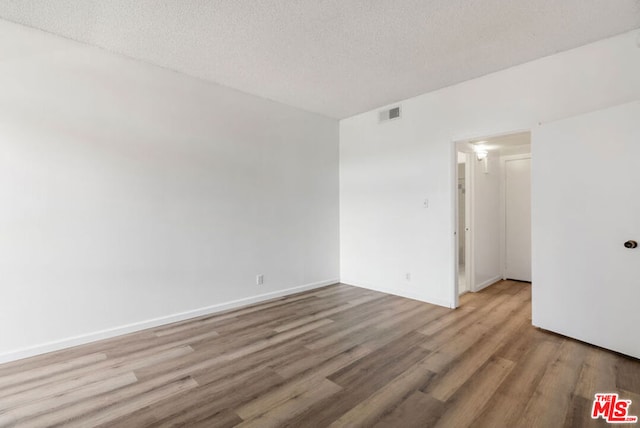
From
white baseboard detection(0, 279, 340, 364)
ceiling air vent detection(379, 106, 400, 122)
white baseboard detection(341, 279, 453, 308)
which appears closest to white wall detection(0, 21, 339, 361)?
white baseboard detection(0, 279, 340, 364)

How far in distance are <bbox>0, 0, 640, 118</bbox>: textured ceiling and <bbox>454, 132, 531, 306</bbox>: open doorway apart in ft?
5.73

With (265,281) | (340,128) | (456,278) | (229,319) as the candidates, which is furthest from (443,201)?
(229,319)

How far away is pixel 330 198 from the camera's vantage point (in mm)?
5164

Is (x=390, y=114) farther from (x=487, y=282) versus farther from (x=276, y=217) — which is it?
(x=487, y=282)

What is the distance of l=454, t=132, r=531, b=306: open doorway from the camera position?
4.65 metres

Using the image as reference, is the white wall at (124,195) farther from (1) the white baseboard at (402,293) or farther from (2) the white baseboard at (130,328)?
(1) the white baseboard at (402,293)

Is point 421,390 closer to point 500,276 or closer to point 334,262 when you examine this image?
point 334,262

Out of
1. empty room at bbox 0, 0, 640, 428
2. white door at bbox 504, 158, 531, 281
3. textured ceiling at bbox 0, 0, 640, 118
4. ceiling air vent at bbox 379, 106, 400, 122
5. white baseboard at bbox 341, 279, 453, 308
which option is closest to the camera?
empty room at bbox 0, 0, 640, 428

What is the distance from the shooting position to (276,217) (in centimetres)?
437

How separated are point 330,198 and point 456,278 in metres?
2.37

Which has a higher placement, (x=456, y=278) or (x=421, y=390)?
(x=456, y=278)

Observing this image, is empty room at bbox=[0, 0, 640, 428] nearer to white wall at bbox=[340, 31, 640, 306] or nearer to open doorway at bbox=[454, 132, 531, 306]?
white wall at bbox=[340, 31, 640, 306]

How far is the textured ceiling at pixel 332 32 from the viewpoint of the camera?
2344mm

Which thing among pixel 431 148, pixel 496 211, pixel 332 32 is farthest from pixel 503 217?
pixel 332 32
